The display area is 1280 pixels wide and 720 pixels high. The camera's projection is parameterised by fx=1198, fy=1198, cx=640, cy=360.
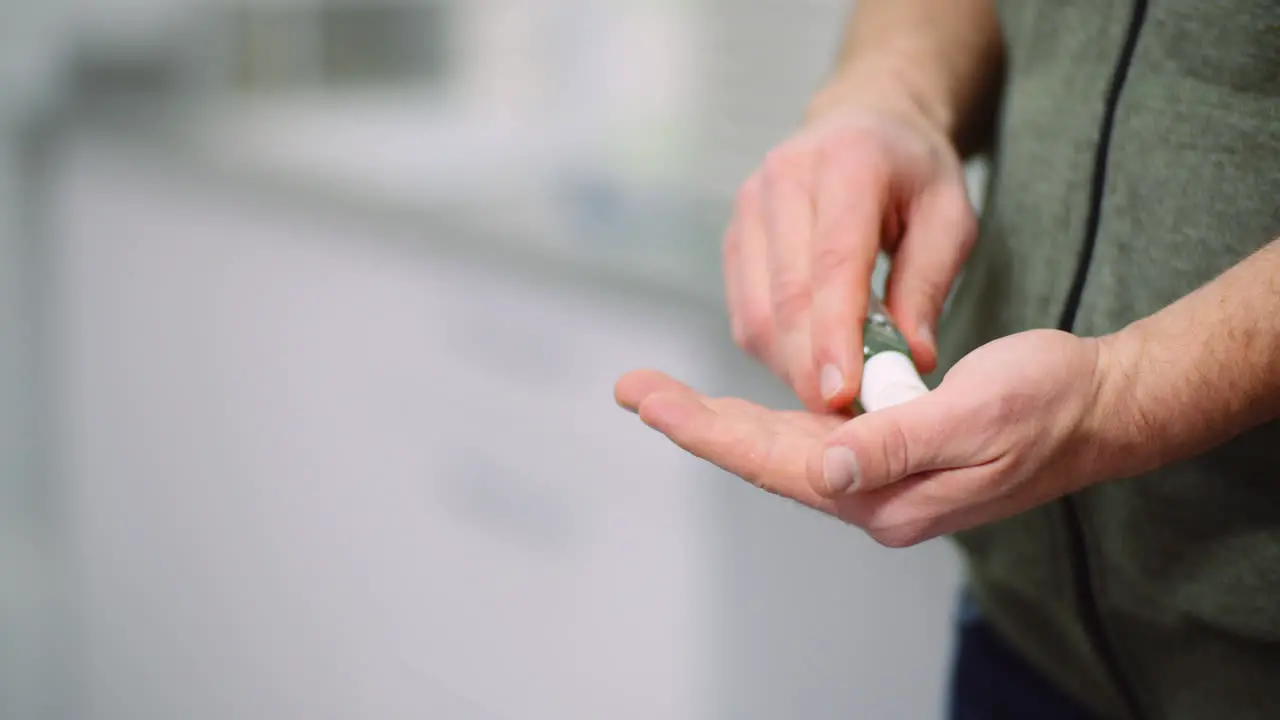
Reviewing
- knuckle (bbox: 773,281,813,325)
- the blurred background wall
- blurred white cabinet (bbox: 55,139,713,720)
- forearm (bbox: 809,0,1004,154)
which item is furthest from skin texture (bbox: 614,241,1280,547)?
blurred white cabinet (bbox: 55,139,713,720)

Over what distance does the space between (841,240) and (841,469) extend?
0.14 metres

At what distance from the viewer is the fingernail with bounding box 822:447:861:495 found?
0.39m

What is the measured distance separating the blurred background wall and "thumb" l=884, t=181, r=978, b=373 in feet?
1.41

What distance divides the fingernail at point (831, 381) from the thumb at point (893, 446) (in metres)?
0.06

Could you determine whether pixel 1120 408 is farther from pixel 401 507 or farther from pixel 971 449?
pixel 401 507

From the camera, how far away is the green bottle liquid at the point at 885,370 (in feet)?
1.49

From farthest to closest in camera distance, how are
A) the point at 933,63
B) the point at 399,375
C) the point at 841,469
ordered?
the point at 399,375 < the point at 933,63 < the point at 841,469

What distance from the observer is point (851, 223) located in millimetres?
505

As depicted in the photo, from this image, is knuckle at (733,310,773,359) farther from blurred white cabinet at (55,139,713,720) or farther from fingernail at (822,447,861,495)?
blurred white cabinet at (55,139,713,720)

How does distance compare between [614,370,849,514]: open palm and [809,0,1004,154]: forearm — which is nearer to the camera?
[614,370,849,514]: open palm

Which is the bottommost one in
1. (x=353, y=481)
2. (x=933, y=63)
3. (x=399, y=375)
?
(x=353, y=481)

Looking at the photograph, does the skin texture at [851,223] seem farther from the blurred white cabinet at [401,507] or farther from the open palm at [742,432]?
the blurred white cabinet at [401,507]

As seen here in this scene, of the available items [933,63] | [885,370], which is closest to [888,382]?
[885,370]

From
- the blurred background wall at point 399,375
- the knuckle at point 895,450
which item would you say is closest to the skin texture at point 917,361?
the knuckle at point 895,450
